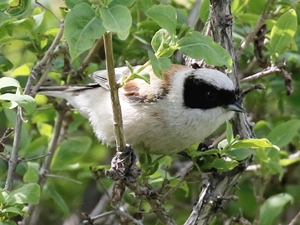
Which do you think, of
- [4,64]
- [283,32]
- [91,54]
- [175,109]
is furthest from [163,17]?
[91,54]

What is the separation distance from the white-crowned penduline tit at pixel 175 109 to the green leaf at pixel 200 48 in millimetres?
743

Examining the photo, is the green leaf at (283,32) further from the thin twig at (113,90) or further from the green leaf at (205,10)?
the thin twig at (113,90)

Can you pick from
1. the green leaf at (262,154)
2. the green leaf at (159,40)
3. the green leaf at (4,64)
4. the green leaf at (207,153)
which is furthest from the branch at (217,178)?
the green leaf at (4,64)

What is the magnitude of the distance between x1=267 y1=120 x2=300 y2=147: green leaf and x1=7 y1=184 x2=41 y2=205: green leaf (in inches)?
58.5

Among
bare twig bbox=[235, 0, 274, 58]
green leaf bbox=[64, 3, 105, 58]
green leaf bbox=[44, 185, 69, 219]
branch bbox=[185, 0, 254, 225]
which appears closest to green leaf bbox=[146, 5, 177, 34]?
green leaf bbox=[64, 3, 105, 58]

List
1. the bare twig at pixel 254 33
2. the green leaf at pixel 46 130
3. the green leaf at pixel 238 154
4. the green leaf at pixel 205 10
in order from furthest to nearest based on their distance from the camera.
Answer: the green leaf at pixel 46 130
the bare twig at pixel 254 33
the green leaf at pixel 205 10
the green leaf at pixel 238 154

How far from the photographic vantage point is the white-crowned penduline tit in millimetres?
2502

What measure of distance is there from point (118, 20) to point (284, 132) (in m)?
1.64

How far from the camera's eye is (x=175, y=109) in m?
2.54

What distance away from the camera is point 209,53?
1700 millimetres

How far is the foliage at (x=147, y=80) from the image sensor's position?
66.8 inches

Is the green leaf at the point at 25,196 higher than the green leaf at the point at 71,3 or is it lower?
lower

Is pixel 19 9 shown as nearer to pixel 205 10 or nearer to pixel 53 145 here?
pixel 205 10

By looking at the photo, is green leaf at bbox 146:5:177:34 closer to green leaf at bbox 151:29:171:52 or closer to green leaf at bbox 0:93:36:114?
green leaf at bbox 151:29:171:52
